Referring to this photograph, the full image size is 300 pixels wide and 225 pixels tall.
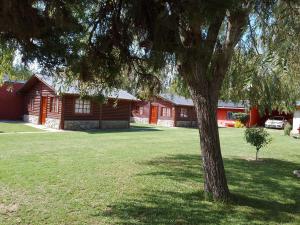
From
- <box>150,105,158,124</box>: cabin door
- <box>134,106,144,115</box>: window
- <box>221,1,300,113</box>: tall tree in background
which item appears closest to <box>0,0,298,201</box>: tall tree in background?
<box>221,1,300,113</box>: tall tree in background

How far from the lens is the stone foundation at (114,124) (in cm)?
2977

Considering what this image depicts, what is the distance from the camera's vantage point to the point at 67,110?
89.2ft

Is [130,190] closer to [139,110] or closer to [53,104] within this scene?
[53,104]

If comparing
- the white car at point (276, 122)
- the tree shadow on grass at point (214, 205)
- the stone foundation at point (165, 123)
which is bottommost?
the tree shadow on grass at point (214, 205)

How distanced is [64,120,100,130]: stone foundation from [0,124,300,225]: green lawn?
12.0 meters

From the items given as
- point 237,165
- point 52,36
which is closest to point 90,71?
point 52,36

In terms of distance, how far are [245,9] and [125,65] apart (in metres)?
2.22

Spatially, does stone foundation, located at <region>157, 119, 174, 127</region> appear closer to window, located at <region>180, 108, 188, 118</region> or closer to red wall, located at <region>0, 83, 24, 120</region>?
window, located at <region>180, 108, 188, 118</region>

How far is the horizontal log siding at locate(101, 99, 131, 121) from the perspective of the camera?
29.9 meters

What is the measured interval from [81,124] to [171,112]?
527 inches

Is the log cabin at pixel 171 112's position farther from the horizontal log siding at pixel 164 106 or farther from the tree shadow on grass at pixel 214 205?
the tree shadow on grass at pixel 214 205

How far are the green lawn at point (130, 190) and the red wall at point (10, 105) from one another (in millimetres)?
18204

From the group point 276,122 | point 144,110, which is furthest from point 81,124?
point 276,122

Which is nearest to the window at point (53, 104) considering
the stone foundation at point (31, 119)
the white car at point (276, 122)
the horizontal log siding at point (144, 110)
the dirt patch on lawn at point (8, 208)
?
the stone foundation at point (31, 119)
